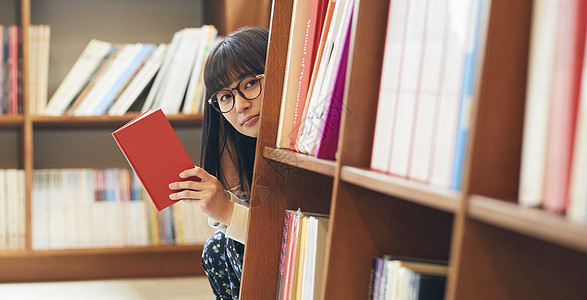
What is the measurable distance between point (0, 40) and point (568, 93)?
211 cm

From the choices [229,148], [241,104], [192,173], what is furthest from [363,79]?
[229,148]

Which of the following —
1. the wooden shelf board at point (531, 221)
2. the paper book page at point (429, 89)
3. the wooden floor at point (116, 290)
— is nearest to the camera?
the wooden shelf board at point (531, 221)

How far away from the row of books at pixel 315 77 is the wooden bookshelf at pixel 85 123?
1257mm

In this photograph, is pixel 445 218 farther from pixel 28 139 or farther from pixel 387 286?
pixel 28 139

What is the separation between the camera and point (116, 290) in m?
2.23

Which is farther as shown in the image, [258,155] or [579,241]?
[258,155]

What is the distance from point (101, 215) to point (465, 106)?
6.37 ft

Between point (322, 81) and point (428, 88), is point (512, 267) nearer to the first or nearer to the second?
point (428, 88)

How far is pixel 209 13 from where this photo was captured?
2.54 metres

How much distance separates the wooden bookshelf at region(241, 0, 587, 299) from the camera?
0.49 meters

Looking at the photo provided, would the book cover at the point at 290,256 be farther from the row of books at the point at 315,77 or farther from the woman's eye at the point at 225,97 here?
the woman's eye at the point at 225,97

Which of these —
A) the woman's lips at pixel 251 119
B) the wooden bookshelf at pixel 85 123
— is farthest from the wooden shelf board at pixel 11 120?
the woman's lips at pixel 251 119

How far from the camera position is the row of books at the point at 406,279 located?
2.19 ft

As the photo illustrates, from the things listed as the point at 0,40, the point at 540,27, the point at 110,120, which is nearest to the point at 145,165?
the point at 540,27
